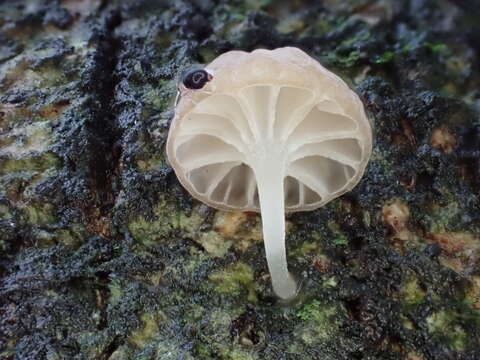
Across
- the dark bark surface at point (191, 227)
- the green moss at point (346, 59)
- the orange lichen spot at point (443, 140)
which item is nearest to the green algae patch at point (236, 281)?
the dark bark surface at point (191, 227)

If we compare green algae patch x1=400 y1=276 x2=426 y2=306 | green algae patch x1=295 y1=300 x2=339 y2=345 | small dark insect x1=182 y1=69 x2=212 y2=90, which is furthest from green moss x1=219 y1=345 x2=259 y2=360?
small dark insect x1=182 y1=69 x2=212 y2=90

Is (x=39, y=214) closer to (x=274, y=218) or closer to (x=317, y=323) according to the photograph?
(x=274, y=218)

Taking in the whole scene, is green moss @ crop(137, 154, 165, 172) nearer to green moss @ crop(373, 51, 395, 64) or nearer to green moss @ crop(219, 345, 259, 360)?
green moss @ crop(219, 345, 259, 360)

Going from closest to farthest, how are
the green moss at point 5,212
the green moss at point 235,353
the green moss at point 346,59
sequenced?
the green moss at point 235,353
the green moss at point 5,212
the green moss at point 346,59

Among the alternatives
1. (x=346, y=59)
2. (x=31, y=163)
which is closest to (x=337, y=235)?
(x=346, y=59)

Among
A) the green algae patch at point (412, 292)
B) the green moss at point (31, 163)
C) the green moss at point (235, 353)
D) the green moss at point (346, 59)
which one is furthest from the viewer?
the green moss at point (346, 59)

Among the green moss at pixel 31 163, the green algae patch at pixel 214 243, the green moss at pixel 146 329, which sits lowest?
the green moss at pixel 146 329

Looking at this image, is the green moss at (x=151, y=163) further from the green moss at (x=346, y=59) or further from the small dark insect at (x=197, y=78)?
the green moss at (x=346, y=59)

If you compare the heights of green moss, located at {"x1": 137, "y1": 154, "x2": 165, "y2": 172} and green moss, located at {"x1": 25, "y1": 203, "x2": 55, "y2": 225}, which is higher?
green moss, located at {"x1": 137, "y1": 154, "x2": 165, "y2": 172}
